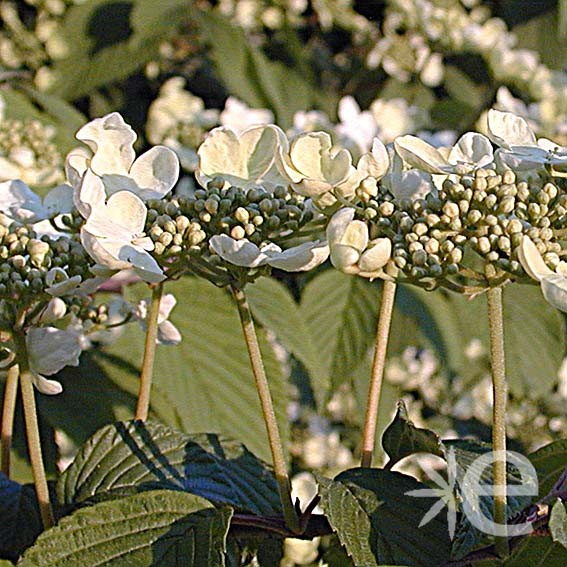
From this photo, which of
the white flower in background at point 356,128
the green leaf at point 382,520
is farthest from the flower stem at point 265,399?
the white flower in background at point 356,128

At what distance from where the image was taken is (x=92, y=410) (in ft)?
3.00

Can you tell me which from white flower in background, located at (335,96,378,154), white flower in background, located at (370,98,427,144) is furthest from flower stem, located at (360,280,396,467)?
white flower in background, located at (370,98,427,144)

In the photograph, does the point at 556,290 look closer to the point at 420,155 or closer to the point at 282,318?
the point at 420,155

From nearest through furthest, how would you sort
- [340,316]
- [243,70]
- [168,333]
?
[168,333], [340,316], [243,70]

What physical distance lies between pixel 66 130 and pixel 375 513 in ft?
3.12

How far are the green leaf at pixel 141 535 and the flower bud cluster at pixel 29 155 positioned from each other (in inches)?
22.3

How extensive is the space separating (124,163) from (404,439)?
203 mm

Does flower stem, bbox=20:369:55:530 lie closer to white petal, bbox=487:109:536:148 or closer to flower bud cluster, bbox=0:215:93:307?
flower bud cluster, bbox=0:215:93:307

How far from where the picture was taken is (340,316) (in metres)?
1.16

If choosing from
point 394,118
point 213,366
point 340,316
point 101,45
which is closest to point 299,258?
point 213,366

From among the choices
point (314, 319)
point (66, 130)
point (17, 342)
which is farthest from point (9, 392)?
point (66, 130)

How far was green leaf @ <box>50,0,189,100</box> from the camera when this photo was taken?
63.2 inches

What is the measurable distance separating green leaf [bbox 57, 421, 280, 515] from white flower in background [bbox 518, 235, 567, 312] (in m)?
0.20

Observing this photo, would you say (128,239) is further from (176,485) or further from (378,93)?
(378,93)
